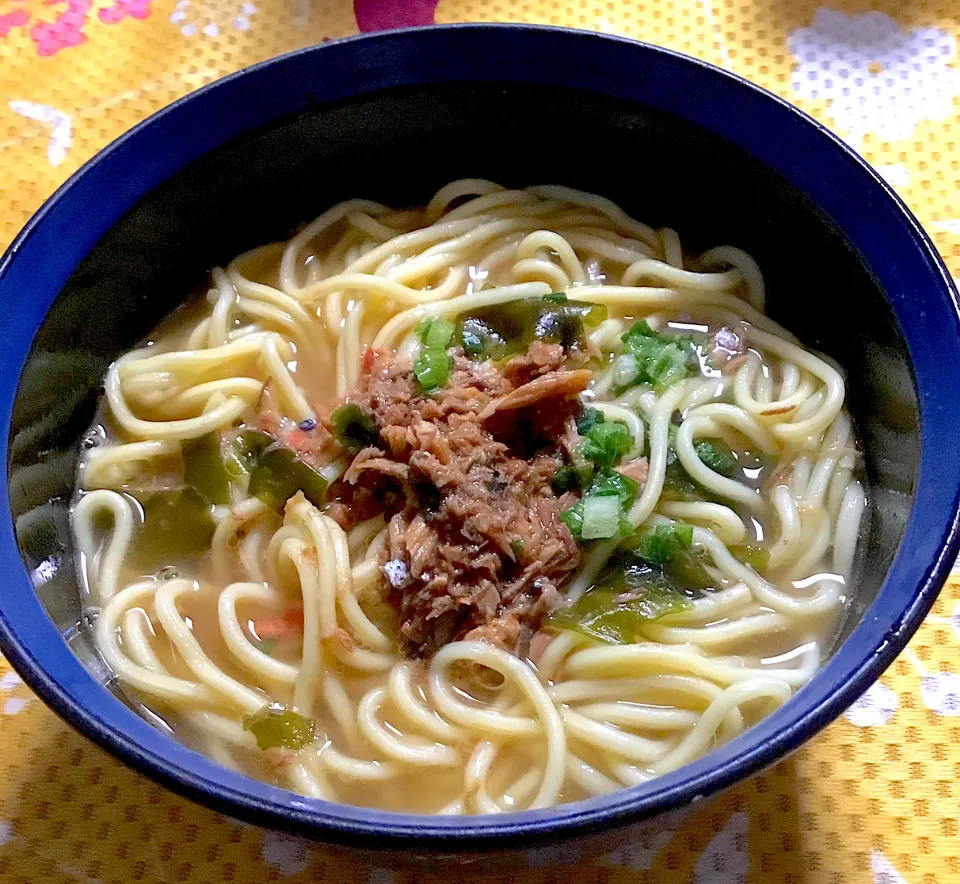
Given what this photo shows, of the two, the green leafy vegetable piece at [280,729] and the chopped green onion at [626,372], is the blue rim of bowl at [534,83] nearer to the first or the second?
the green leafy vegetable piece at [280,729]

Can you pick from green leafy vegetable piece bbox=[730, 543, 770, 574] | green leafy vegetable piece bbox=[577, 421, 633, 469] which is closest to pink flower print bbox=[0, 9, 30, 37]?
green leafy vegetable piece bbox=[577, 421, 633, 469]

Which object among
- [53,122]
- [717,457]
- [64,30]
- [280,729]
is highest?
[64,30]

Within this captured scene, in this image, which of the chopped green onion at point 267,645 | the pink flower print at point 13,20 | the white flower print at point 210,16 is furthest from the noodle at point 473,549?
the pink flower print at point 13,20

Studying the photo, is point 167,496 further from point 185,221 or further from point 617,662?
point 617,662

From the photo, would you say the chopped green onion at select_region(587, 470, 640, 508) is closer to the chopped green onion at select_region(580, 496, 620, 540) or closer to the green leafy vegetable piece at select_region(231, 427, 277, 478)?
the chopped green onion at select_region(580, 496, 620, 540)

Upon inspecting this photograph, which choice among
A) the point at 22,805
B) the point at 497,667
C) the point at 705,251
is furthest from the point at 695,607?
the point at 22,805

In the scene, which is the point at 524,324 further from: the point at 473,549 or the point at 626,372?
the point at 473,549

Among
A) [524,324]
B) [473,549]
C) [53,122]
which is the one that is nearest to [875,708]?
[473,549]
